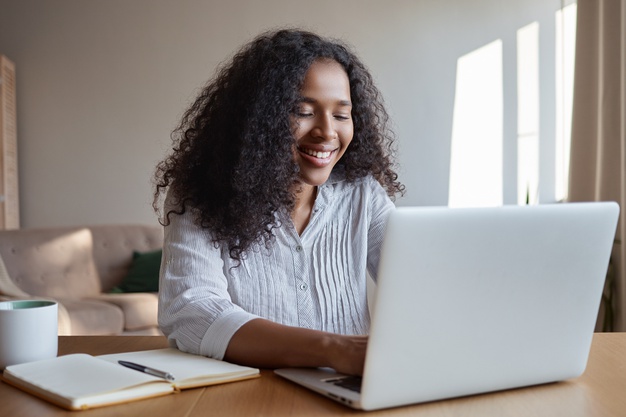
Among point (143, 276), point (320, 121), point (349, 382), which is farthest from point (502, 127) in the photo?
point (349, 382)

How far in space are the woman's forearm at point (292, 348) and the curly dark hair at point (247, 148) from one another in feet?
0.93

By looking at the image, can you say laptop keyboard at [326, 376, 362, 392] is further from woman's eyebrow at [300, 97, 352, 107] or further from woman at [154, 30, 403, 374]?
woman's eyebrow at [300, 97, 352, 107]

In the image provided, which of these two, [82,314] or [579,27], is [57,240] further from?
[579,27]

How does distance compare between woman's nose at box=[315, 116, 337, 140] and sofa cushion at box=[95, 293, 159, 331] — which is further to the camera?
sofa cushion at box=[95, 293, 159, 331]

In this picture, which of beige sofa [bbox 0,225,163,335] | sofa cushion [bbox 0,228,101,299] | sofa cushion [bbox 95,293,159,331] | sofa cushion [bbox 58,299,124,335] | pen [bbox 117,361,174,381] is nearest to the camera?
pen [bbox 117,361,174,381]

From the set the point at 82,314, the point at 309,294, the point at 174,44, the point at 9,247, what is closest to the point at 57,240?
the point at 9,247

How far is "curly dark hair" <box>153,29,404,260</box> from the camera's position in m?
1.46

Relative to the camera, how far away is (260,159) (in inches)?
59.0

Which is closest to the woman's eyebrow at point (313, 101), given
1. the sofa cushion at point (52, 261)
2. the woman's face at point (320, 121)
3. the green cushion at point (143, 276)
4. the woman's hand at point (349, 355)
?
the woman's face at point (320, 121)

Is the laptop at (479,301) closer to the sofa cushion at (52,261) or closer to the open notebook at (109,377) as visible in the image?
the open notebook at (109,377)

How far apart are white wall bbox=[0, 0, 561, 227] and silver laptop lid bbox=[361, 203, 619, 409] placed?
3.95 m

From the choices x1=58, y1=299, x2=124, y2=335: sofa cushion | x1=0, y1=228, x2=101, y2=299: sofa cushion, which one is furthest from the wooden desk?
x1=0, y1=228, x2=101, y2=299: sofa cushion

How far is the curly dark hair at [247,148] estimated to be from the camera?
1.46 m

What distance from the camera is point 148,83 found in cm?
498
